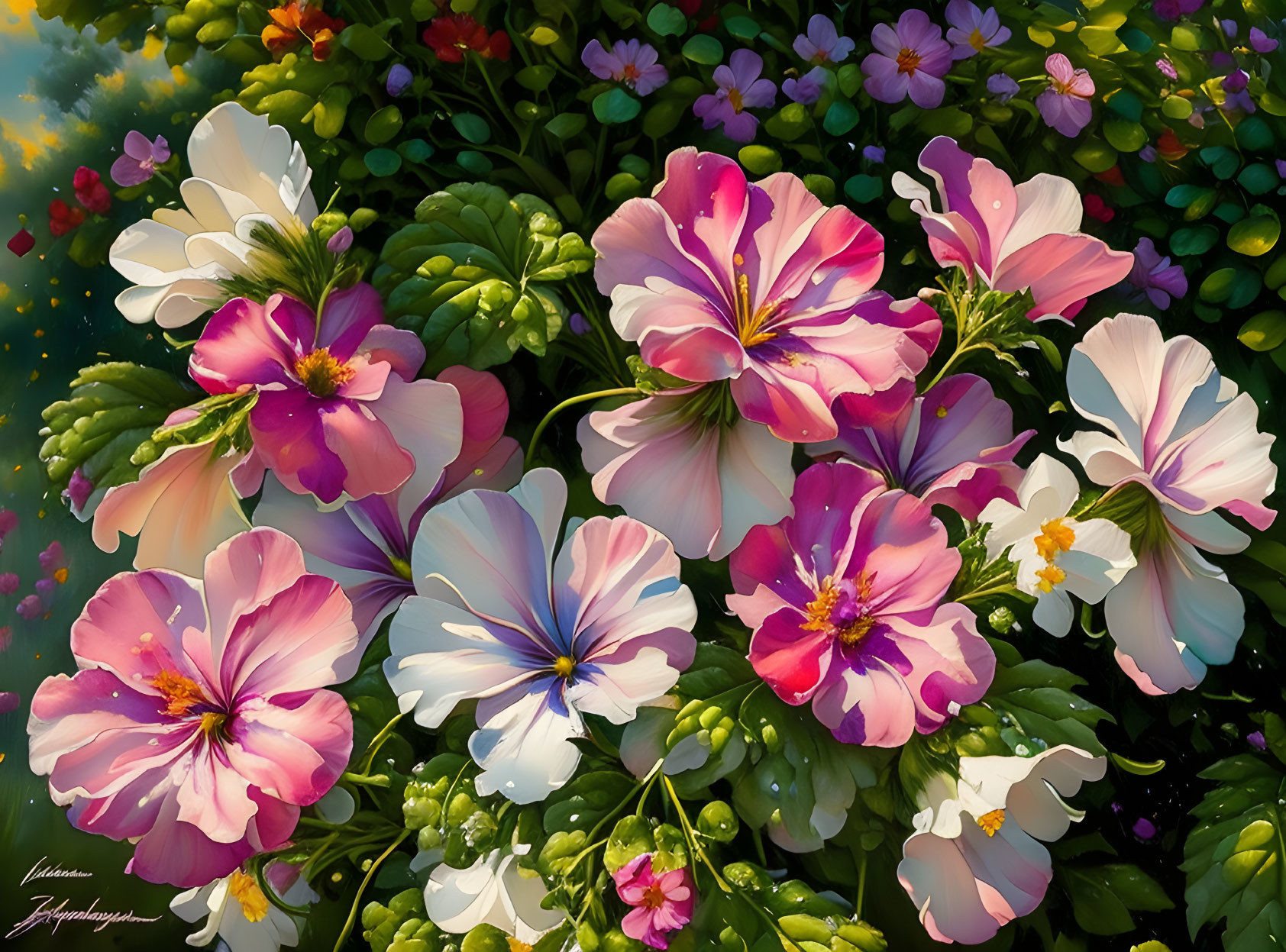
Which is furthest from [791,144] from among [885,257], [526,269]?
[526,269]

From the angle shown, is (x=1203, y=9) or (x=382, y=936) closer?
(x=382, y=936)

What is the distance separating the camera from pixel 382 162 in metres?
0.71

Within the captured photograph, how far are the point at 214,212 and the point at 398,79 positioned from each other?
0.15 m

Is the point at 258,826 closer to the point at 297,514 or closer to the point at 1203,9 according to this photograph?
the point at 297,514

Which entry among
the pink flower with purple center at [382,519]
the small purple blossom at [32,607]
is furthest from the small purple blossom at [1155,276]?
the small purple blossom at [32,607]

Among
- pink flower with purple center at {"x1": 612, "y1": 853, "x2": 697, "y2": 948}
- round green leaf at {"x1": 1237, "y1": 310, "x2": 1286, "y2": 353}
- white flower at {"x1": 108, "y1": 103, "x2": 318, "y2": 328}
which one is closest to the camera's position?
pink flower with purple center at {"x1": 612, "y1": 853, "x2": 697, "y2": 948}

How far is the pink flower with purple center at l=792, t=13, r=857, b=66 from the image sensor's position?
28.6 inches

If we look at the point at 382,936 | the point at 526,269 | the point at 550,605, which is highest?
the point at 526,269

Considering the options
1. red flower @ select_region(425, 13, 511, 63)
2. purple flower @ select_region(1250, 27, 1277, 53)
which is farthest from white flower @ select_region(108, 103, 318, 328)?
purple flower @ select_region(1250, 27, 1277, 53)

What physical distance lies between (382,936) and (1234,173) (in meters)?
0.81

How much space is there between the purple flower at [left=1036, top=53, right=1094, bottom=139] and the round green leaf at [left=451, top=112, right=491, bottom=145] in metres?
0.40

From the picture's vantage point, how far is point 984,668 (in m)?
0.59

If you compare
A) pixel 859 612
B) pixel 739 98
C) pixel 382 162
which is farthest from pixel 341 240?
pixel 859 612

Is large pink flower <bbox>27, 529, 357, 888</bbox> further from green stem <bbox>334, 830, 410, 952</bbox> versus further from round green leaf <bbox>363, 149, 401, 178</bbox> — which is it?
round green leaf <bbox>363, 149, 401, 178</bbox>
